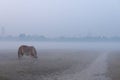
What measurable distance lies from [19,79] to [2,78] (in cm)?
164

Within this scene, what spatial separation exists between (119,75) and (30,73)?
7.16 metres

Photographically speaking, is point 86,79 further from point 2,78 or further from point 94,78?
point 2,78

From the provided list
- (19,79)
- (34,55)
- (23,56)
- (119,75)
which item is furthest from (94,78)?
(23,56)

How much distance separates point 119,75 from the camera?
29.2m

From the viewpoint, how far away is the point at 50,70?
33.6 meters

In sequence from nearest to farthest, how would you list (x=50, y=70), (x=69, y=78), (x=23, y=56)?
1. (x=69, y=78)
2. (x=50, y=70)
3. (x=23, y=56)

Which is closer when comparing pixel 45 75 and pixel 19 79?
pixel 19 79

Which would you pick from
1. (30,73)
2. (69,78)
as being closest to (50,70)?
(30,73)

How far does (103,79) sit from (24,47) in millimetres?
18409

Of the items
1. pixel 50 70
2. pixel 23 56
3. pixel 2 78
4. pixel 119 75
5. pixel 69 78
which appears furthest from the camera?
pixel 23 56

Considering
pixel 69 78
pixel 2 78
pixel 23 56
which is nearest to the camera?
pixel 2 78

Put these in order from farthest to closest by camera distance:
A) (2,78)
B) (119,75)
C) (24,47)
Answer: (24,47) < (119,75) < (2,78)

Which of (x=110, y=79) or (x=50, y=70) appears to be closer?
(x=110, y=79)

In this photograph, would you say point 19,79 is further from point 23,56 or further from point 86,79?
point 23,56
